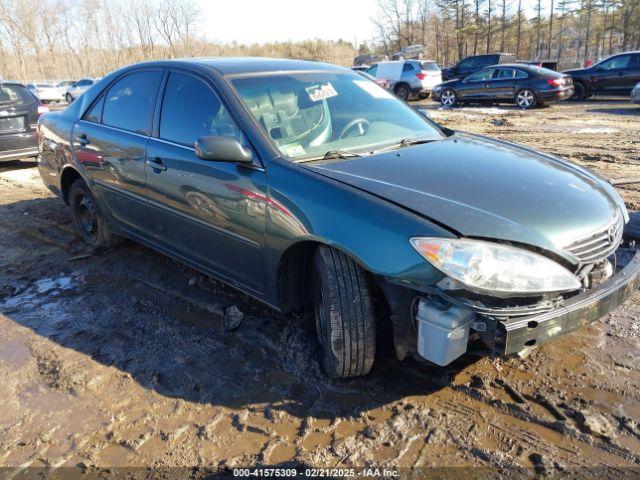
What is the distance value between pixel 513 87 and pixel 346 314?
15.9 meters

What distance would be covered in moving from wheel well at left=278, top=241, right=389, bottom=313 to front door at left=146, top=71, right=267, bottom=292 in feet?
0.52

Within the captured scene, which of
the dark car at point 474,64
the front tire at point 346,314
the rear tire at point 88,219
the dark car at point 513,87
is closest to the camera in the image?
the front tire at point 346,314

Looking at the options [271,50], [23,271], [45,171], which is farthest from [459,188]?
[271,50]

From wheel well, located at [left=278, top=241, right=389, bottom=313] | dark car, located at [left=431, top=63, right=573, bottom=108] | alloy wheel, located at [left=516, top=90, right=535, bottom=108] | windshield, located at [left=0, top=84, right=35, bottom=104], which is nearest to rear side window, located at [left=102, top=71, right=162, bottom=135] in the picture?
wheel well, located at [left=278, top=241, right=389, bottom=313]

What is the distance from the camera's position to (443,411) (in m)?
2.50

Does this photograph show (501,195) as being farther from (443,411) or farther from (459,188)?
(443,411)

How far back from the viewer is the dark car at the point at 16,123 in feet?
27.9

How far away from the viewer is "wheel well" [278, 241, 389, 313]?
2779mm

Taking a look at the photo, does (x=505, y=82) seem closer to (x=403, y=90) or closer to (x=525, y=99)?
(x=525, y=99)

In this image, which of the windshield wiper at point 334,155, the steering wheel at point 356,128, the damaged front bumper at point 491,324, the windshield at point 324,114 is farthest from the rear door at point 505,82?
the damaged front bumper at point 491,324

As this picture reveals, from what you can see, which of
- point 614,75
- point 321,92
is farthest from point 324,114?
point 614,75

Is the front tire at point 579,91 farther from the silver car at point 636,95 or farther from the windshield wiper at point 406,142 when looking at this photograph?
the windshield wiper at point 406,142

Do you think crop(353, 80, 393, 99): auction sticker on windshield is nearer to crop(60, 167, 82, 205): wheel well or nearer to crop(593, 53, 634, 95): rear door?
crop(60, 167, 82, 205): wheel well

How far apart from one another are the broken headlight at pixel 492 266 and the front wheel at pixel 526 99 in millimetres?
15570
